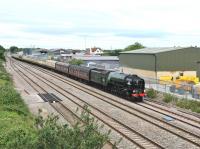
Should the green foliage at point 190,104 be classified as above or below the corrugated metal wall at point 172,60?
below

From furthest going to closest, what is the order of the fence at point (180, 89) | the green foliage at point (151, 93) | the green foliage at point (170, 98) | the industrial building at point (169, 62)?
the industrial building at point (169, 62) < the green foliage at point (151, 93) < the green foliage at point (170, 98) < the fence at point (180, 89)

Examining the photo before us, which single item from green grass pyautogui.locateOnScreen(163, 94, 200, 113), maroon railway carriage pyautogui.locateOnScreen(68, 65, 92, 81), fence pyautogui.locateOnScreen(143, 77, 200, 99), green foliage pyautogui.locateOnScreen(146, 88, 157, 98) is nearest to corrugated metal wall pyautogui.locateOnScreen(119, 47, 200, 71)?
maroon railway carriage pyautogui.locateOnScreen(68, 65, 92, 81)

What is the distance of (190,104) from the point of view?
101 ft

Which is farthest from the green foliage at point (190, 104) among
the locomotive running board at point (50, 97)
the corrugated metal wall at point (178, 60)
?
the corrugated metal wall at point (178, 60)

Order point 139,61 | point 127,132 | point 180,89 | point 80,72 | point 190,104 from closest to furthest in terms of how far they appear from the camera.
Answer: point 127,132
point 190,104
point 180,89
point 80,72
point 139,61

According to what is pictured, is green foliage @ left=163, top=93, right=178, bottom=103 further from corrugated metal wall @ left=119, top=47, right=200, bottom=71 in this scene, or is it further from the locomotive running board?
corrugated metal wall @ left=119, top=47, right=200, bottom=71

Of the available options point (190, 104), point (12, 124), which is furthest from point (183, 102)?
point (12, 124)

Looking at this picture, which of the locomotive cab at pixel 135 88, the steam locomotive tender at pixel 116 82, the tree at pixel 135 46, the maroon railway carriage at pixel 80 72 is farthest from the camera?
the tree at pixel 135 46

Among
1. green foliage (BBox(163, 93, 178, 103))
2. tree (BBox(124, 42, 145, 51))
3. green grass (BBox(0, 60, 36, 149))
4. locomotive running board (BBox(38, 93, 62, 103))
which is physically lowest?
locomotive running board (BBox(38, 93, 62, 103))

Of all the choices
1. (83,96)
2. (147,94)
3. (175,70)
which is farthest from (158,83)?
(175,70)

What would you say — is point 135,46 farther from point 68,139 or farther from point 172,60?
point 68,139

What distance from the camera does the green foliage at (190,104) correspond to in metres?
29.9

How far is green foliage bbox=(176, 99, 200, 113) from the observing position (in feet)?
98.0

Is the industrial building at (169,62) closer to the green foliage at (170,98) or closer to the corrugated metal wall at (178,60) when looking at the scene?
the corrugated metal wall at (178,60)
